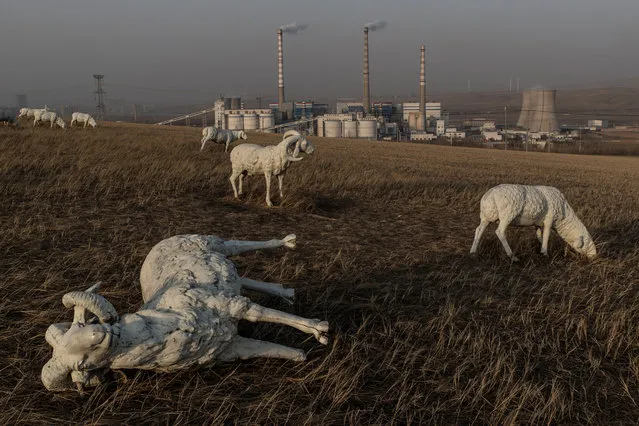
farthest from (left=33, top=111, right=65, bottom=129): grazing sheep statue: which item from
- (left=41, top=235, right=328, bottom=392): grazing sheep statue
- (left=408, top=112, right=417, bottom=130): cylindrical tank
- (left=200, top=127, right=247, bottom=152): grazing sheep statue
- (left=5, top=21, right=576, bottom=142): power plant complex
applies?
(left=408, top=112, right=417, bottom=130): cylindrical tank

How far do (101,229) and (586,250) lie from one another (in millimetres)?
6761

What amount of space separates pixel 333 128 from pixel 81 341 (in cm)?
8892

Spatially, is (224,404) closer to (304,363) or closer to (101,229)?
(304,363)

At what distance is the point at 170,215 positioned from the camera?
28.2 ft

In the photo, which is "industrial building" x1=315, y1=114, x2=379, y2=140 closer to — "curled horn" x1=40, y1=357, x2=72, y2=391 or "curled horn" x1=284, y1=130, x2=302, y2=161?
"curled horn" x1=284, y1=130, x2=302, y2=161

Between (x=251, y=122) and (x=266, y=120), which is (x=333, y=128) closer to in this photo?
(x=266, y=120)

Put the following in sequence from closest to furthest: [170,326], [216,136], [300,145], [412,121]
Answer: [170,326], [300,145], [216,136], [412,121]

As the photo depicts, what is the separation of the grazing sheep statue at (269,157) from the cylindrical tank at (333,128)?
80048 millimetres

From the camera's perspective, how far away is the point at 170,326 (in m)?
3.20

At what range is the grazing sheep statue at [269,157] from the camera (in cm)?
1020

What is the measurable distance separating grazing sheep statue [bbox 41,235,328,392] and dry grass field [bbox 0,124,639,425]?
0.24 meters

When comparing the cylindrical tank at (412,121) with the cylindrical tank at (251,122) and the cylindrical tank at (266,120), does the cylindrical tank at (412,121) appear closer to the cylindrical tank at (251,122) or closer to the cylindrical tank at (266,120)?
the cylindrical tank at (266,120)

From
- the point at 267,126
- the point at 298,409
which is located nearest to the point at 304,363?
the point at 298,409

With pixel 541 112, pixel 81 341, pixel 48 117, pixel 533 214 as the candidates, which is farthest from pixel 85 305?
pixel 541 112
